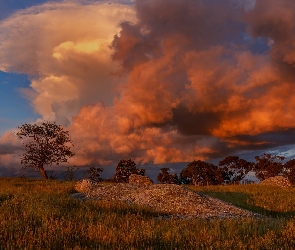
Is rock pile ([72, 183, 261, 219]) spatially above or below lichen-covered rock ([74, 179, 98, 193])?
below

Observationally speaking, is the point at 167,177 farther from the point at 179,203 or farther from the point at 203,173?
the point at 179,203

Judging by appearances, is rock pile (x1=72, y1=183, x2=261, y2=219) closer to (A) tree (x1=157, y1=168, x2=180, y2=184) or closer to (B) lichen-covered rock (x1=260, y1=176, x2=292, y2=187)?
(B) lichen-covered rock (x1=260, y1=176, x2=292, y2=187)

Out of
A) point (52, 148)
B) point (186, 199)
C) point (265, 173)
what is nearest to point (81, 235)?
point (186, 199)

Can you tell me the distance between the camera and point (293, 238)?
33.7ft

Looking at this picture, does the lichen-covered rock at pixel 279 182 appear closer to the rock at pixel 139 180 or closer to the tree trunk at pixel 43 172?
the rock at pixel 139 180

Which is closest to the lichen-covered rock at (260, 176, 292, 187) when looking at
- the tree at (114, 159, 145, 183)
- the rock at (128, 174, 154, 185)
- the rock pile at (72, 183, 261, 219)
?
the rock at (128, 174, 154, 185)

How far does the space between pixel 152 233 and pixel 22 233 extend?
3.62 metres

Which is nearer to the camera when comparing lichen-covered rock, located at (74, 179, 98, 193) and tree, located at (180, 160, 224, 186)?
lichen-covered rock, located at (74, 179, 98, 193)

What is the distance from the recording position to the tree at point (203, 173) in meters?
78.8

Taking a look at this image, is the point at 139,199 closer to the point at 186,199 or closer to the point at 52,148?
the point at 186,199

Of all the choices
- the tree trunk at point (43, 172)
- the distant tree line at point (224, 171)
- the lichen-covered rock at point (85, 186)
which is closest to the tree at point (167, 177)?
the distant tree line at point (224, 171)

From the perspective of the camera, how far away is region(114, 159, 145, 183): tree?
209 feet

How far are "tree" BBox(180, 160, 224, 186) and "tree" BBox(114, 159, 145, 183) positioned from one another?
16.5 meters

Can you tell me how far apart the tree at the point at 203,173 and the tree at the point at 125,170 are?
16.5m
